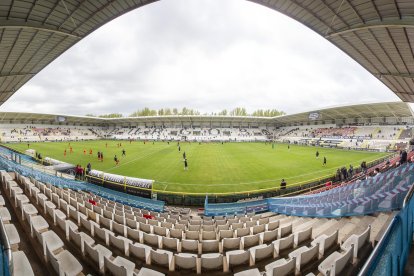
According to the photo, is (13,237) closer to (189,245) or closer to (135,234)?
(135,234)

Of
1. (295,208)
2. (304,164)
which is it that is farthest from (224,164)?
(295,208)

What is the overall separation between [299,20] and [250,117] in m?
63.4

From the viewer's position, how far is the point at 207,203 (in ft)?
43.7

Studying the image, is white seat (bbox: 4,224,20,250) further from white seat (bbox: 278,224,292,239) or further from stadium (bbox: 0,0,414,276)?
white seat (bbox: 278,224,292,239)

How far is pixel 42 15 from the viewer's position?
37.7ft

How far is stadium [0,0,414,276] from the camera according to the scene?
13.9 feet

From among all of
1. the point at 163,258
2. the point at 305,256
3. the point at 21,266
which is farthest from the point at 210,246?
the point at 21,266

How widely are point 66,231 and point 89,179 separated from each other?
13675mm

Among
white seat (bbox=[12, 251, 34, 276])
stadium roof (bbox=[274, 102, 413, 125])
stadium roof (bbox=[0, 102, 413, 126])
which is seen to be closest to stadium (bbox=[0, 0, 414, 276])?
white seat (bbox=[12, 251, 34, 276])

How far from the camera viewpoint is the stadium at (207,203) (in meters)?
4.23

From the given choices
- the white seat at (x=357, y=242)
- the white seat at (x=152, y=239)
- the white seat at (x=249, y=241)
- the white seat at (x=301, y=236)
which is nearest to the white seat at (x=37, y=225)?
the white seat at (x=152, y=239)

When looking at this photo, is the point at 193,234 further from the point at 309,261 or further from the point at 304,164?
the point at 304,164

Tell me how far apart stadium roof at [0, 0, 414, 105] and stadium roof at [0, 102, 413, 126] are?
36.3 meters

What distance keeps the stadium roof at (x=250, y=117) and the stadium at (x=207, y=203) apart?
80.6 feet
